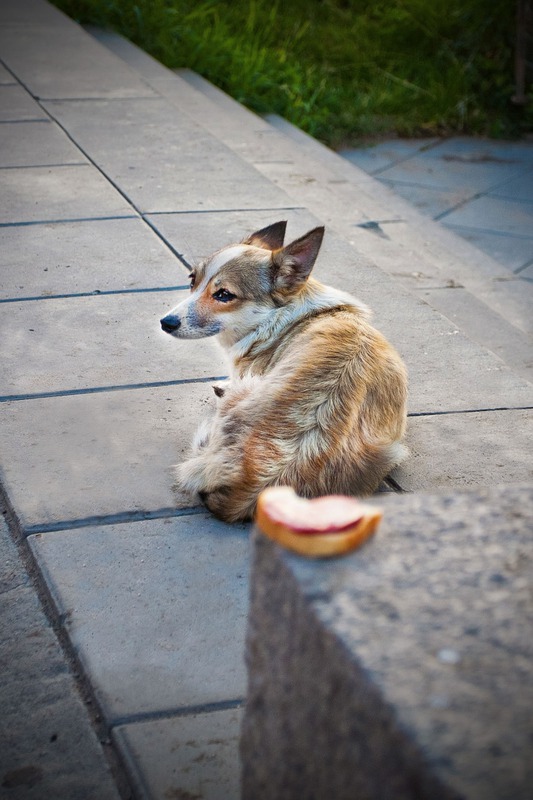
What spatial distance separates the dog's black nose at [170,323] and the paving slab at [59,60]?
503 centimetres

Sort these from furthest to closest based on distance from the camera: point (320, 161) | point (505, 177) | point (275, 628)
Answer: point (505, 177), point (320, 161), point (275, 628)

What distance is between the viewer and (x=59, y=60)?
369 inches

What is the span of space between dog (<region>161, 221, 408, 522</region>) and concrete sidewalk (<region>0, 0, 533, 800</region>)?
27 centimetres

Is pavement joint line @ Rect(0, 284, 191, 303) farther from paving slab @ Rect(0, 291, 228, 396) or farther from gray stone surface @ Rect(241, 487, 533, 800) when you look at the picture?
gray stone surface @ Rect(241, 487, 533, 800)

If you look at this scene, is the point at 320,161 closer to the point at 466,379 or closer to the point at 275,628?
the point at 466,379

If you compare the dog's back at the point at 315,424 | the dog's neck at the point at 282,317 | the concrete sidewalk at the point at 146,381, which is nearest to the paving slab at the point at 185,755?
the concrete sidewalk at the point at 146,381

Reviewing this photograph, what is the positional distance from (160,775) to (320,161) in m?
7.01

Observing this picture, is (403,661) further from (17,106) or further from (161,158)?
(17,106)

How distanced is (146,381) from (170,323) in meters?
0.47

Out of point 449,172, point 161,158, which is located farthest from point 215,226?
point 449,172

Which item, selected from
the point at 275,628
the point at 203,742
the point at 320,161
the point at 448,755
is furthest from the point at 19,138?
the point at 448,755

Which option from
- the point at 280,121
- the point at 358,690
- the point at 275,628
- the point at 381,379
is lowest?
the point at 280,121

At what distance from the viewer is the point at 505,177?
9.67 meters

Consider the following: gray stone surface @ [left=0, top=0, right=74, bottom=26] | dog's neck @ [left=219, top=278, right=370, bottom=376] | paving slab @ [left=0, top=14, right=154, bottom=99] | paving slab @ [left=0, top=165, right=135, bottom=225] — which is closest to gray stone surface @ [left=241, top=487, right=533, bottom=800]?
dog's neck @ [left=219, top=278, right=370, bottom=376]
